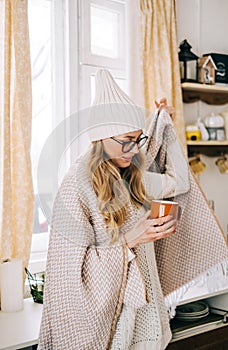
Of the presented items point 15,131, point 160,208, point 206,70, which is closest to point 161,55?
point 206,70

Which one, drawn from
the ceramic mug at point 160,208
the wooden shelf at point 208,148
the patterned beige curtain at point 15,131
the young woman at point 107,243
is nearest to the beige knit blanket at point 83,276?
the young woman at point 107,243

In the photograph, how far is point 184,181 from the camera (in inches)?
76.2

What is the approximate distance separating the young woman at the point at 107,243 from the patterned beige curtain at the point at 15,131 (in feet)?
1.80

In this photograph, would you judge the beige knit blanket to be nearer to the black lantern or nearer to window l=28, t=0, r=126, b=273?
window l=28, t=0, r=126, b=273

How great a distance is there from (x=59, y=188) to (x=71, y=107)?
107 cm

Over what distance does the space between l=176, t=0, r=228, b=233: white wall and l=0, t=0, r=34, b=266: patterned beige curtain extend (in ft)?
3.49

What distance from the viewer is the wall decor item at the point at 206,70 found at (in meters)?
2.92

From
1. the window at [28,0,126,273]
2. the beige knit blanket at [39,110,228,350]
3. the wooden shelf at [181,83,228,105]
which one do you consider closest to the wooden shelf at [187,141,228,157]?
the wooden shelf at [181,83,228,105]

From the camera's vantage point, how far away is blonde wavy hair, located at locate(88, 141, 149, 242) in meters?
1.52

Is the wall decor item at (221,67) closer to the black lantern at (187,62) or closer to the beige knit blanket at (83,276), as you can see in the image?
the black lantern at (187,62)

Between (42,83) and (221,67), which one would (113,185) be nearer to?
(42,83)

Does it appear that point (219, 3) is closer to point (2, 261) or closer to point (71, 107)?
point (71, 107)

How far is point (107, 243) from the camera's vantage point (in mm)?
1633

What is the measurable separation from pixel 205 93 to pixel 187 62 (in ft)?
0.86
